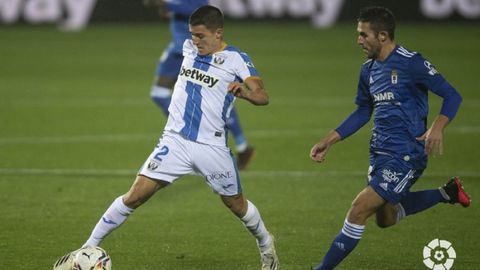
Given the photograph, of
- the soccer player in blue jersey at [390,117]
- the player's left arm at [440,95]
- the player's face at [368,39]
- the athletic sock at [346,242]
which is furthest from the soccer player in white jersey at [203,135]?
the player's left arm at [440,95]

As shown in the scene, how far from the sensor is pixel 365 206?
288 inches

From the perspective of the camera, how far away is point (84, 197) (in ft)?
35.3

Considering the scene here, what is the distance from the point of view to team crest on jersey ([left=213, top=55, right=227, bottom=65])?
7648 millimetres

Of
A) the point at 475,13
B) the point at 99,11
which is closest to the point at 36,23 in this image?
the point at 99,11

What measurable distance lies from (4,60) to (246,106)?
8.65 metres

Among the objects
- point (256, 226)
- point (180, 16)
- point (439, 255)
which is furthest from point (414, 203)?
point (180, 16)

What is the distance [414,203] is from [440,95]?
1.30 meters

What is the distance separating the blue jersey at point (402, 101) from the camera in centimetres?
741

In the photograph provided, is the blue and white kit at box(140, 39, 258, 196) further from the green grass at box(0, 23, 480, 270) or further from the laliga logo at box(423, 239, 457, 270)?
the laliga logo at box(423, 239, 457, 270)

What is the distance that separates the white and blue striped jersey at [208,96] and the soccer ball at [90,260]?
1130 millimetres

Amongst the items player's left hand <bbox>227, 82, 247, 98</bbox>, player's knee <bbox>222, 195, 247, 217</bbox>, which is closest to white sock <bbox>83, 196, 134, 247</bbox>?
player's knee <bbox>222, 195, 247, 217</bbox>

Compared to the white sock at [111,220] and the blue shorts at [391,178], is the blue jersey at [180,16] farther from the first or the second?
the blue shorts at [391,178]

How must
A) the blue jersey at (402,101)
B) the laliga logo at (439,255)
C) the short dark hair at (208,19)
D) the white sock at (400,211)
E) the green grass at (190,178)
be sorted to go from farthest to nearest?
1. the green grass at (190,178)
2. the white sock at (400,211)
3. the laliga logo at (439,255)
4. the short dark hair at (208,19)
5. the blue jersey at (402,101)

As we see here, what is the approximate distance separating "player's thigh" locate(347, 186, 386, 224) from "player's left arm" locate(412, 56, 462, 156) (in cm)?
52
